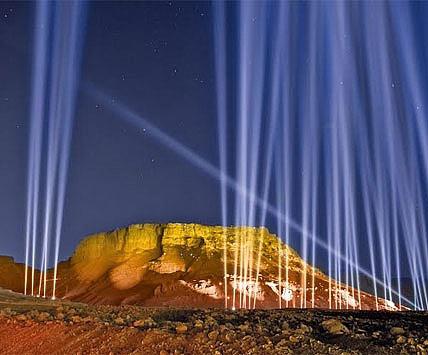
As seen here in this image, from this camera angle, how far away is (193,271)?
347 ft

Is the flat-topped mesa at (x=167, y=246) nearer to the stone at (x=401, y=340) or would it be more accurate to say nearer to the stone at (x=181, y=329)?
the stone at (x=181, y=329)

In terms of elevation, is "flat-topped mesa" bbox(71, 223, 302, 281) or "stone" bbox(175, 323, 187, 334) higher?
"flat-topped mesa" bbox(71, 223, 302, 281)

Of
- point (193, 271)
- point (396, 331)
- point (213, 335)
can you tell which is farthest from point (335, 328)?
point (193, 271)

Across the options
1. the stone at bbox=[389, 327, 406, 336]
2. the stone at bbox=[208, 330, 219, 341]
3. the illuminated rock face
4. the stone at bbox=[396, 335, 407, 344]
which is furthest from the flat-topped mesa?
the stone at bbox=[396, 335, 407, 344]

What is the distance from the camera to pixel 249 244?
12112 cm

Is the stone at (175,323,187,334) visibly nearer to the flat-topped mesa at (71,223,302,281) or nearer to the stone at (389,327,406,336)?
the stone at (389,327,406,336)

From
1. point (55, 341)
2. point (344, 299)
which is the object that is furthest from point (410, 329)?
point (344, 299)

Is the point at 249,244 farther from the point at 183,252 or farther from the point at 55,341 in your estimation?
the point at 55,341

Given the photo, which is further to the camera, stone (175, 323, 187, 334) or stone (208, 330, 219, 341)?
stone (175, 323, 187, 334)

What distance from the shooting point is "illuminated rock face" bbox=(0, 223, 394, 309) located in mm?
93938

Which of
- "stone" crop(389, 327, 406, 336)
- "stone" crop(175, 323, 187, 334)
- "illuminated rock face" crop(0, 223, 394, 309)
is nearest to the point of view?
"stone" crop(175, 323, 187, 334)

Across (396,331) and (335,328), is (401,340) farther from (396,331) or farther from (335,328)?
(335,328)

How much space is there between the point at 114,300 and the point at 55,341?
264 ft

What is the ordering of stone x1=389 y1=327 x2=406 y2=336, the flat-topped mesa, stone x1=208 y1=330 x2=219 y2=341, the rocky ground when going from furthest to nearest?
the flat-topped mesa < stone x1=389 y1=327 x2=406 y2=336 < stone x1=208 y1=330 x2=219 y2=341 < the rocky ground
